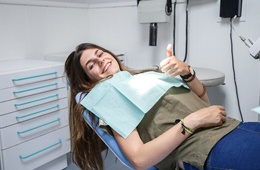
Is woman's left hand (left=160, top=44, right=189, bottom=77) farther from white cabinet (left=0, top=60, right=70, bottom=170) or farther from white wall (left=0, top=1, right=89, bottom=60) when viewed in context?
white wall (left=0, top=1, right=89, bottom=60)

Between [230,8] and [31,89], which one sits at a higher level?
[230,8]

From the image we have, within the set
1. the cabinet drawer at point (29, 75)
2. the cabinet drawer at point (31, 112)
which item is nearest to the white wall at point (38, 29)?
the cabinet drawer at point (29, 75)

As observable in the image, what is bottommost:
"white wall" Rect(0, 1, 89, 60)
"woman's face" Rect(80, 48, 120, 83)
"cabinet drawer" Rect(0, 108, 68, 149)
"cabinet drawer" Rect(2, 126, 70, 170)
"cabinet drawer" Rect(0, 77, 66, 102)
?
"cabinet drawer" Rect(2, 126, 70, 170)

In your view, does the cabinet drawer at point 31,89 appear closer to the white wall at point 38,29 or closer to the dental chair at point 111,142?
the white wall at point 38,29

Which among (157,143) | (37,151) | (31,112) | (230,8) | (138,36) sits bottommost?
(37,151)

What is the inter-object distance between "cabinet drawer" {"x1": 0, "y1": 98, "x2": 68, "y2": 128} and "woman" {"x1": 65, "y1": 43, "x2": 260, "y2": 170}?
1.81ft

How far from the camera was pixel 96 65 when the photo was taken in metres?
1.25

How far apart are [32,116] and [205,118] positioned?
1177 mm

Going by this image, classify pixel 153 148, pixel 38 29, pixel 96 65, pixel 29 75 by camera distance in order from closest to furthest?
pixel 153 148
pixel 96 65
pixel 29 75
pixel 38 29

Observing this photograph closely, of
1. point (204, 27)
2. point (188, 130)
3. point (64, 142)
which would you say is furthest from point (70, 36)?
point (188, 130)

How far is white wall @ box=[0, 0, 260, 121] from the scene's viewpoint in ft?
6.28

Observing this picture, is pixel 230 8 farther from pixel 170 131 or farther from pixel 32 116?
pixel 32 116

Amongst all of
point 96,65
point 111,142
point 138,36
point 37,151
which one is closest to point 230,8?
point 138,36

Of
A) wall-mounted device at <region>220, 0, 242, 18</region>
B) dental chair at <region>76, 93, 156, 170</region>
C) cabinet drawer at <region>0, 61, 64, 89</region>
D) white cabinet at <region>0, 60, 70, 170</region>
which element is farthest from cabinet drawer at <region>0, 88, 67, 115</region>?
wall-mounted device at <region>220, 0, 242, 18</region>
